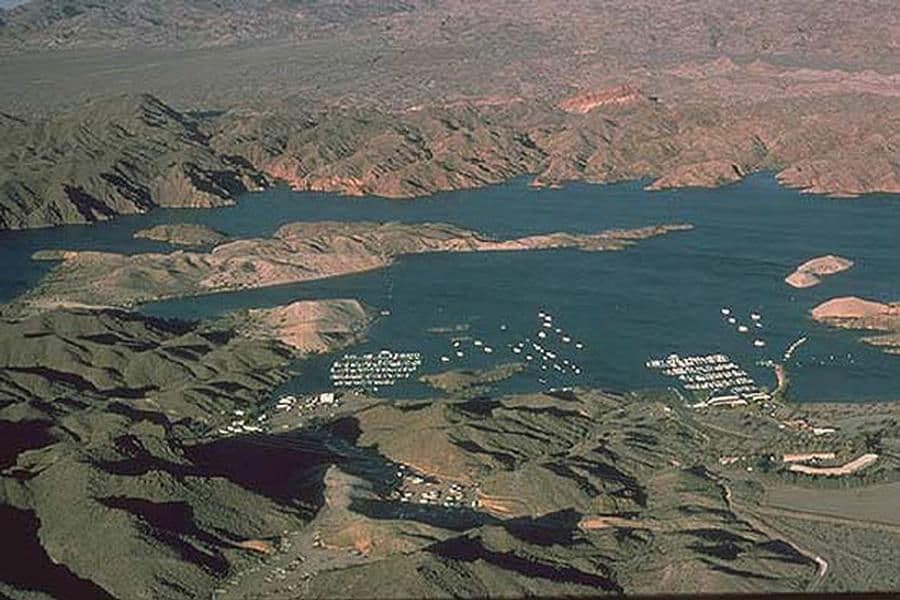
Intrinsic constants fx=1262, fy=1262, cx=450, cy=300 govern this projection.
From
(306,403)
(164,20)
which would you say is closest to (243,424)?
(306,403)

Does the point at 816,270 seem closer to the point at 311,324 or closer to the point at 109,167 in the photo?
the point at 311,324

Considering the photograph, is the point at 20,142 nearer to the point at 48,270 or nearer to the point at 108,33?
the point at 48,270

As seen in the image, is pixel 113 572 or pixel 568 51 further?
pixel 568 51

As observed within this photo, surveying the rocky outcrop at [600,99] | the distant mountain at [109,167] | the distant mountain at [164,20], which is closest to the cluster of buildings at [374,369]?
the distant mountain at [109,167]

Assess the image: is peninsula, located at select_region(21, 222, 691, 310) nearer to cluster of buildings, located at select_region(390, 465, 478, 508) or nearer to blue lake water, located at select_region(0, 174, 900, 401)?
blue lake water, located at select_region(0, 174, 900, 401)

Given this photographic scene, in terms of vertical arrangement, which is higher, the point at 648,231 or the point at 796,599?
the point at 796,599

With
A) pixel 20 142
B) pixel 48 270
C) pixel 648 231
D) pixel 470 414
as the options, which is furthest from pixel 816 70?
pixel 470 414

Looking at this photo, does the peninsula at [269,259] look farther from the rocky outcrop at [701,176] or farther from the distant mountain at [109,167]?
the rocky outcrop at [701,176]

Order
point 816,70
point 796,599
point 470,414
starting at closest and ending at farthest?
point 796,599, point 470,414, point 816,70
